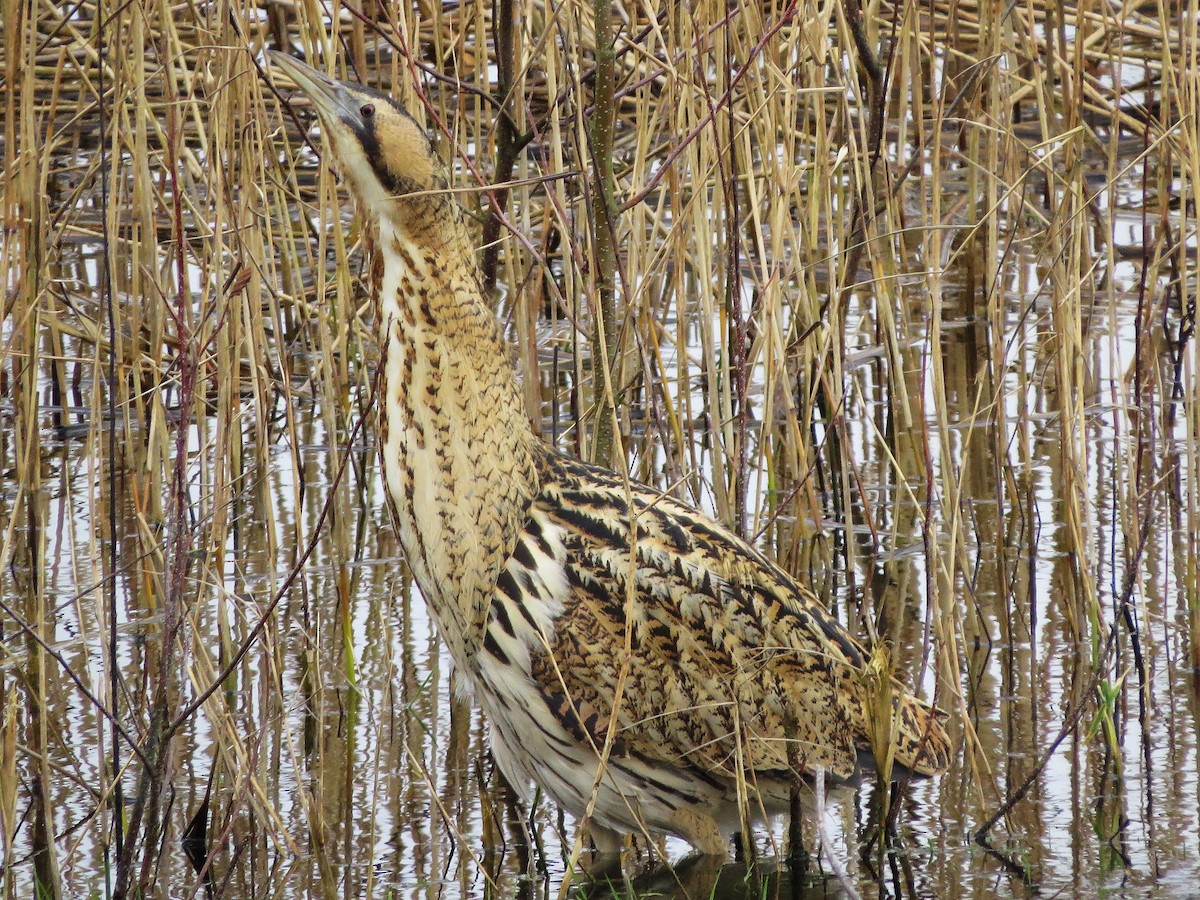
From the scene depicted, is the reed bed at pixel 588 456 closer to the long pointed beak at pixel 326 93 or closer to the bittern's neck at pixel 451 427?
the bittern's neck at pixel 451 427

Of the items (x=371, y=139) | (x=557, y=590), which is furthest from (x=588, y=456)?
(x=371, y=139)

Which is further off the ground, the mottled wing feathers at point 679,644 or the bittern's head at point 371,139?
the bittern's head at point 371,139

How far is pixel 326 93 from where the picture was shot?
3.19 metres

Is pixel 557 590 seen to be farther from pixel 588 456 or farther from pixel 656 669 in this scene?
pixel 588 456

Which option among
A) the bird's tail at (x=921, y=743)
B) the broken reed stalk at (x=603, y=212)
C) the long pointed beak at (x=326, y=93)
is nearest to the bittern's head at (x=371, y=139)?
the long pointed beak at (x=326, y=93)

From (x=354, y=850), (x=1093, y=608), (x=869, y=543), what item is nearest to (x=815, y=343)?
(x=869, y=543)

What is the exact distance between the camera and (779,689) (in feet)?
11.6

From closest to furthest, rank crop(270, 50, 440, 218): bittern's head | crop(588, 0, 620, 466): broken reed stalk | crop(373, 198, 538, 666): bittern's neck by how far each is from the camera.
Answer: crop(270, 50, 440, 218): bittern's head
crop(373, 198, 538, 666): bittern's neck
crop(588, 0, 620, 466): broken reed stalk

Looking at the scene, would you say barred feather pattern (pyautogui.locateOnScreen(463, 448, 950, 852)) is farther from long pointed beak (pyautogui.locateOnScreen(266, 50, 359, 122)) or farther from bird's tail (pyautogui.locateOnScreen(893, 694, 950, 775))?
long pointed beak (pyautogui.locateOnScreen(266, 50, 359, 122))

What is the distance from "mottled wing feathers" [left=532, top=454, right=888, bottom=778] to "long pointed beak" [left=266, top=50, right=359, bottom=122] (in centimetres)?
82

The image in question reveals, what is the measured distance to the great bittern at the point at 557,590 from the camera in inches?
131

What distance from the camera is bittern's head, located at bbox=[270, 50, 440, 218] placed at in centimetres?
314

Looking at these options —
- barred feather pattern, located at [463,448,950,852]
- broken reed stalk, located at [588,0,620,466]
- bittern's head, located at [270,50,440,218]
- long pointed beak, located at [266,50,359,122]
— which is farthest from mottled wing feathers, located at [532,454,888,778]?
long pointed beak, located at [266,50,359,122]

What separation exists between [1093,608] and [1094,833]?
522 millimetres
